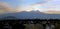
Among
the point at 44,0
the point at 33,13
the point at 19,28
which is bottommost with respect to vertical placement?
the point at 19,28

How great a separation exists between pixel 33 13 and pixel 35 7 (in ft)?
0.23

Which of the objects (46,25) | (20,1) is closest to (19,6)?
(20,1)

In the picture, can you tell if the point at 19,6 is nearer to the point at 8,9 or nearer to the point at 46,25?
the point at 8,9

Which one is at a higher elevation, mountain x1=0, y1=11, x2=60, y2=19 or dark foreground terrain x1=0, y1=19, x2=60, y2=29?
mountain x1=0, y1=11, x2=60, y2=19

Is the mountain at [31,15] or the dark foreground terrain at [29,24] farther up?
the mountain at [31,15]

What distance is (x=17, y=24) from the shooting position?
207 cm

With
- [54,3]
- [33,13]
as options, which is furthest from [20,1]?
[54,3]

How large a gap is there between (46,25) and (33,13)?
19 centimetres

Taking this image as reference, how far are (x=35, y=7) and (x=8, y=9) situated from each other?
29cm

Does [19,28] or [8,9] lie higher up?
[8,9]

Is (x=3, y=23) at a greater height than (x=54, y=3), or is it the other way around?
(x=54, y=3)

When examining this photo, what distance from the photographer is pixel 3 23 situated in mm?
2070

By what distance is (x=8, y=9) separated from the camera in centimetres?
207

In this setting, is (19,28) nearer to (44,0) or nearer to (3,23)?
(3,23)
